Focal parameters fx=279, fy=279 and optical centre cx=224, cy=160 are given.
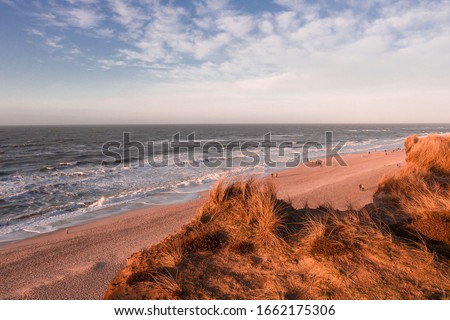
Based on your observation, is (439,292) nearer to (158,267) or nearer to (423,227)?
(423,227)

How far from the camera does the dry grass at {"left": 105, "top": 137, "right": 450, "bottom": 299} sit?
12.7ft

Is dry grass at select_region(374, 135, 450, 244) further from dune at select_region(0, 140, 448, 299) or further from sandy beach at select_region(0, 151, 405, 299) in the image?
sandy beach at select_region(0, 151, 405, 299)

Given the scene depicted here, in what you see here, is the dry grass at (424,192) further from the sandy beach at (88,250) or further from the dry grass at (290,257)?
the sandy beach at (88,250)

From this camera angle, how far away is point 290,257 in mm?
4582

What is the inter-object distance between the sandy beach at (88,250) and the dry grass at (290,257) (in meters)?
2.05

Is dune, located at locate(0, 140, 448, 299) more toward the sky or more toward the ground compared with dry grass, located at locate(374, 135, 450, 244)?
more toward the ground

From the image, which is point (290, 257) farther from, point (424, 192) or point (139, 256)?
point (424, 192)

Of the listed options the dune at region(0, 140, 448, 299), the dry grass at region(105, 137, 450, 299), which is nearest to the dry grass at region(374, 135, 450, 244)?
the dry grass at region(105, 137, 450, 299)

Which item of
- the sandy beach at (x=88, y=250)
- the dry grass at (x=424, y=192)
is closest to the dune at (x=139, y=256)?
the sandy beach at (x=88, y=250)

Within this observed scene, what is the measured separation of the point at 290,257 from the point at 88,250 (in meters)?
6.50

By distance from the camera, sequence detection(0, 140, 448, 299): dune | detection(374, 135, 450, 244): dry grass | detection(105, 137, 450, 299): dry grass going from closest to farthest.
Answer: detection(105, 137, 450, 299): dry grass → detection(0, 140, 448, 299): dune → detection(374, 135, 450, 244): dry grass

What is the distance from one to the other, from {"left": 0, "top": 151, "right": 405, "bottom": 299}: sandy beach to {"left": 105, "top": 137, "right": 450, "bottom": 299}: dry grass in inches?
80.7

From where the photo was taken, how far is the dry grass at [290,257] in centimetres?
388
